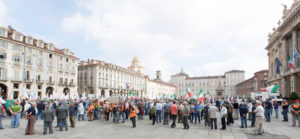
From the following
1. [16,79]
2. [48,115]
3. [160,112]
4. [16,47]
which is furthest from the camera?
[16,47]

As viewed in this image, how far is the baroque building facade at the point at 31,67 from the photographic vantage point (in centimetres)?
3781

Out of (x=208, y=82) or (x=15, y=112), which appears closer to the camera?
(x=15, y=112)

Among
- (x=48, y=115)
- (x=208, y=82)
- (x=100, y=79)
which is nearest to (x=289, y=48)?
(x=48, y=115)

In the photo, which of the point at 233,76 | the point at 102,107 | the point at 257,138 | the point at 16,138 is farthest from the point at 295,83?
the point at 233,76

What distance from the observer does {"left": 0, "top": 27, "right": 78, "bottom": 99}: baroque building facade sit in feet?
124

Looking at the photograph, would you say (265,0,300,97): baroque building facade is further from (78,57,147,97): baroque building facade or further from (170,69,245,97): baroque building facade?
(170,69,245,97): baroque building facade

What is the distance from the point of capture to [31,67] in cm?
4288

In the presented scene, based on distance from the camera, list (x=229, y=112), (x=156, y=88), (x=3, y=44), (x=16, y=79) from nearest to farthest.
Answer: (x=229, y=112) < (x=3, y=44) < (x=16, y=79) < (x=156, y=88)

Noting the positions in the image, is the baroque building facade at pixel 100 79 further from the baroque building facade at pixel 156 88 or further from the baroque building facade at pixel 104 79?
the baroque building facade at pixel 156 88

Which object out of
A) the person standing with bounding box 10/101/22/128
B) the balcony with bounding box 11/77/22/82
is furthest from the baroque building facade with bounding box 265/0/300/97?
the balcony with bounding box 11/77/22/82

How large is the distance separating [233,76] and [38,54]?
12307 cm

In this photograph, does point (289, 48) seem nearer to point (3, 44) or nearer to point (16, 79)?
point (16, 79)

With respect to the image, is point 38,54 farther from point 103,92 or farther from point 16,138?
point 16,138

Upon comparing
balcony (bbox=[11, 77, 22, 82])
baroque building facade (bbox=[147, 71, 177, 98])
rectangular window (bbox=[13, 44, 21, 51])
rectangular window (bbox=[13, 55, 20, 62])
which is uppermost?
rectangular window (bbox=[13, 44, 21, 51])
